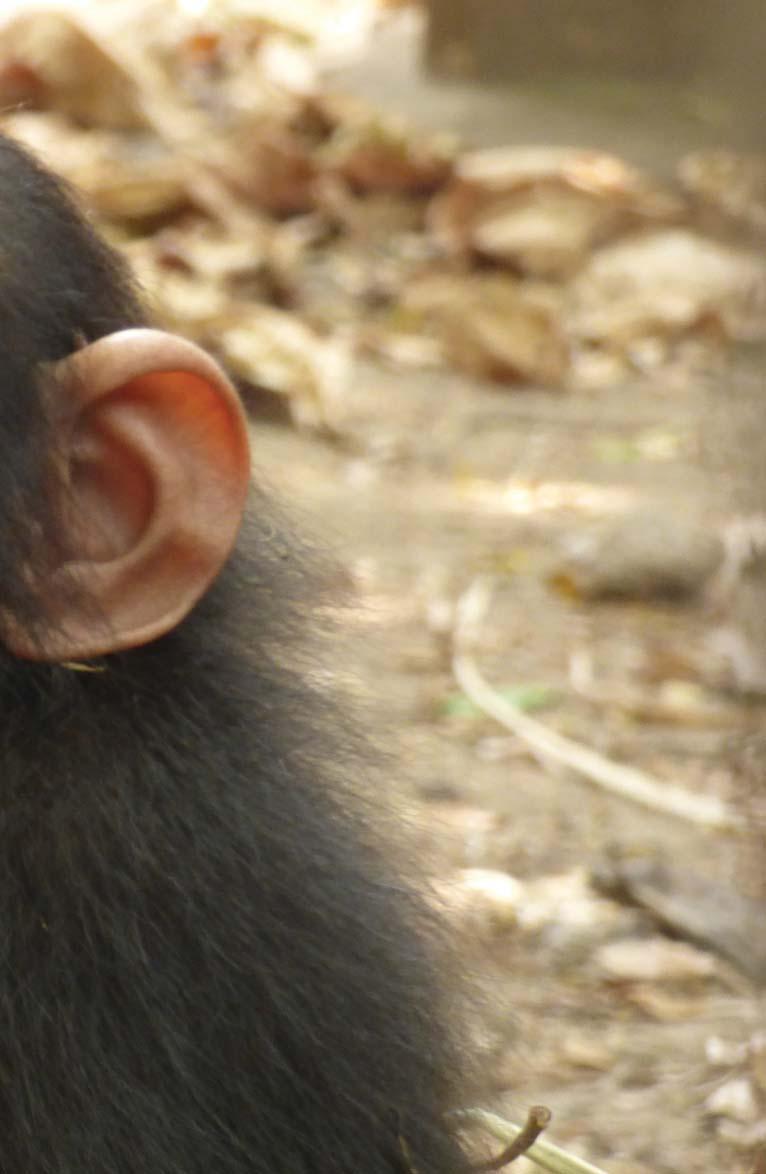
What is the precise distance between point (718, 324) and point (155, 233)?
2076mm

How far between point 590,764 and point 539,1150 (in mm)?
1704

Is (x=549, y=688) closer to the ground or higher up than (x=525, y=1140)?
closer to the ground

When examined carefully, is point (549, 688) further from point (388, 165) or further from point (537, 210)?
point (388, 165)

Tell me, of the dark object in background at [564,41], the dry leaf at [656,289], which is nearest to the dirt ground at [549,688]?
the dry leaf at [656,289]

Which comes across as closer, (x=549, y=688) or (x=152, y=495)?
(x=152, y=495)

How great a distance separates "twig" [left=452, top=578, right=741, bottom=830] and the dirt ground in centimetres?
3

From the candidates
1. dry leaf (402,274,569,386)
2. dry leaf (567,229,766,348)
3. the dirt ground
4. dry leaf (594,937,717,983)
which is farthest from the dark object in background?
dry leaf (594,937,717,983)

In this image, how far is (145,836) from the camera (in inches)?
74.5

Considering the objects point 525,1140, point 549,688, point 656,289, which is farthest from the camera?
point 656,289

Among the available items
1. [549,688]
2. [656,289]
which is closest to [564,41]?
[656,289]

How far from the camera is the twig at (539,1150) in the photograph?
2240mm

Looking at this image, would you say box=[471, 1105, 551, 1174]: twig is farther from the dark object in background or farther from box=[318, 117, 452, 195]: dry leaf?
the dark object in background

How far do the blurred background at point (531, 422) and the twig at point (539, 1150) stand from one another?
3cm

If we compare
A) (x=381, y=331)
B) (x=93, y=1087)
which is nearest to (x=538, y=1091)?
(x=93, y=1087)
